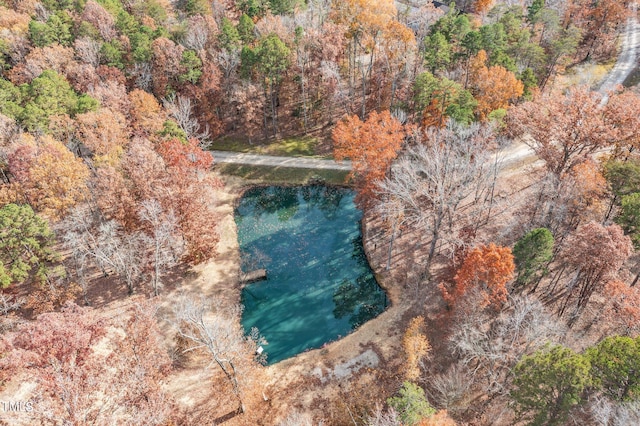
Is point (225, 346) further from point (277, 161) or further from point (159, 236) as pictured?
point (277, 161)

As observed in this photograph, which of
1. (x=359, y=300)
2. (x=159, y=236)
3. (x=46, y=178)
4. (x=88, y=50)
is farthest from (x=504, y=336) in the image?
(x=88, y=50)

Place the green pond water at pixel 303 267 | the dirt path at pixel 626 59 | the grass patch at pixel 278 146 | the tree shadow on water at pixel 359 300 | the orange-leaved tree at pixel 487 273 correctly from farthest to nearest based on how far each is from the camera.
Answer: the dirt path at pixel 626 59 → the grass patch at pixel 278 146 → the tree shadow on water at pixel 359 300 → the green pond water at pixel 303 267 → the orange-leaved tree at pixel 487 273

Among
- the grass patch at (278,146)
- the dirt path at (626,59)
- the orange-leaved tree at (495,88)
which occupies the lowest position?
the grass patch at (278,146)

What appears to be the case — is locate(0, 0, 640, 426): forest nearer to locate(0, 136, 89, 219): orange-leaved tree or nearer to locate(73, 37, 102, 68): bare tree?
locate(0, 136, 89, 219): orange-leaved tree

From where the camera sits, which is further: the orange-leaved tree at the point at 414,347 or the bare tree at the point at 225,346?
the orange-leaved tree at the point at 414,347

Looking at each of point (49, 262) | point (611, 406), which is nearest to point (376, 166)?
point (611, 406)

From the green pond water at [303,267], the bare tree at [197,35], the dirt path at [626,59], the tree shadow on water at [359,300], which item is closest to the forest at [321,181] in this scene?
the bare tree at [197,35]

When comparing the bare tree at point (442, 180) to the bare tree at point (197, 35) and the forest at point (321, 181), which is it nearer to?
the forest at point (321, 181)
